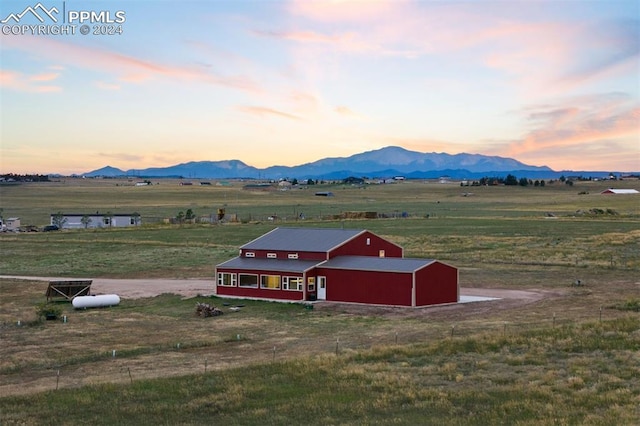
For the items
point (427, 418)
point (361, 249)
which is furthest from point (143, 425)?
point (361, 249)

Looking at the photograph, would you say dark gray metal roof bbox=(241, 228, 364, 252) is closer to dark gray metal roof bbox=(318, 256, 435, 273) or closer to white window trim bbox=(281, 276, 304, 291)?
dark gray metal roof bbox=(318, 256, 435, 273)

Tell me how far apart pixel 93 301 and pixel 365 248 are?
20.9 metres

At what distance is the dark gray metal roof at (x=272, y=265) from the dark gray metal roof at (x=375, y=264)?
4.89ft

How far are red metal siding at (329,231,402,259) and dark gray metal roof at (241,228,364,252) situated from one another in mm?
403

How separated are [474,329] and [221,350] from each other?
535 inches

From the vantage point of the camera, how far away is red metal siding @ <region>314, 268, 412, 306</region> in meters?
50.3

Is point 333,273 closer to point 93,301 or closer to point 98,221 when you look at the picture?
point 93,301

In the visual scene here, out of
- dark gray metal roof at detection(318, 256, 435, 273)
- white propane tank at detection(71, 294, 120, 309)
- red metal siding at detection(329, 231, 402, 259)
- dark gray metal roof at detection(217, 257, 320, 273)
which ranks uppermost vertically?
red metal siding at detection(329, 231, 402, 259)

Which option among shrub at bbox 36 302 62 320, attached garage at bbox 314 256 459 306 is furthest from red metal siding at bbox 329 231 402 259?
shrub at bbox 36 302 62 320

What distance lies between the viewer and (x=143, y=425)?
23.1 metres

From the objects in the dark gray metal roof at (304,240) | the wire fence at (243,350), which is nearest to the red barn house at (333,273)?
the dark gray metal roof at (304,240)

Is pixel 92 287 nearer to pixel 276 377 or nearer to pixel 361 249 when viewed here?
pixel 361 249

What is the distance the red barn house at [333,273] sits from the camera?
50.8 m

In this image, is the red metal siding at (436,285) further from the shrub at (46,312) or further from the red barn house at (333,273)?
the shrub at (46,312)
